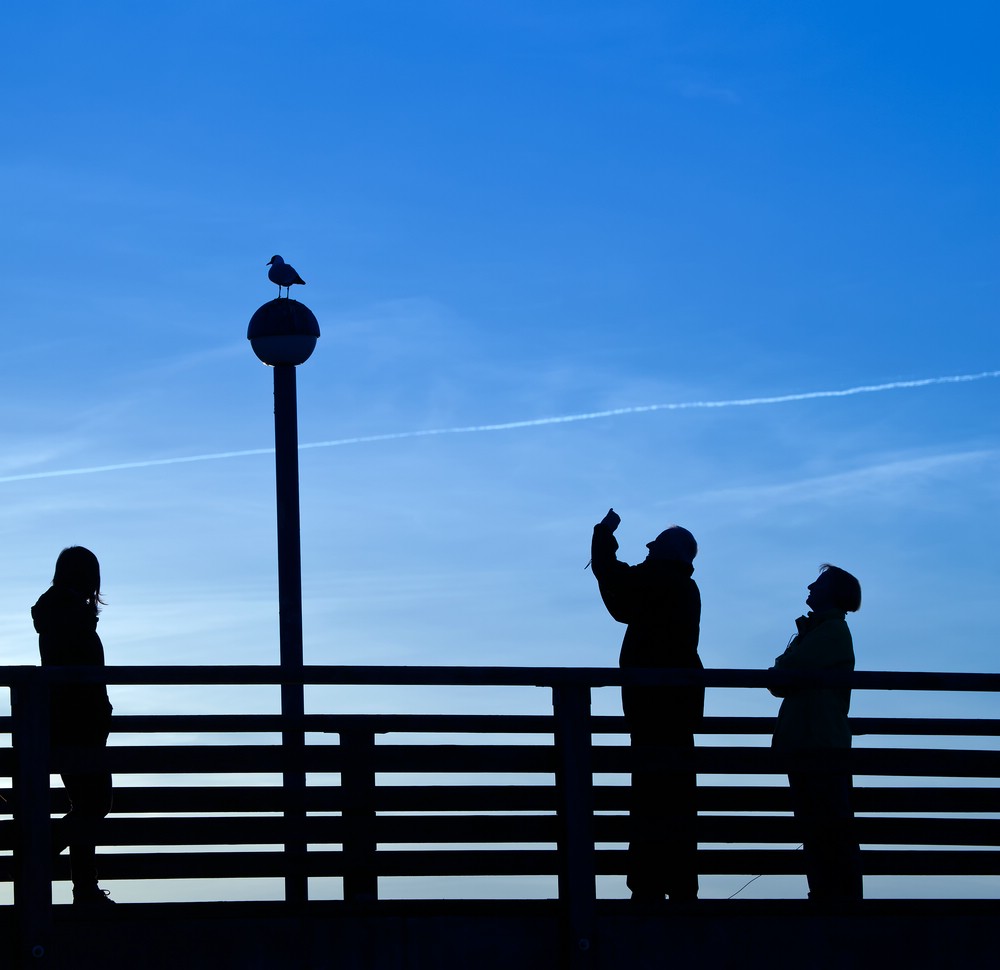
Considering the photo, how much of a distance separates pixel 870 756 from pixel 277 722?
9.76 ft

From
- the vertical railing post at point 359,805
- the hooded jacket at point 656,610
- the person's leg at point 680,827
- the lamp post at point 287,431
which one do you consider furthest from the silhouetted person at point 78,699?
the person's leg at point 680,827

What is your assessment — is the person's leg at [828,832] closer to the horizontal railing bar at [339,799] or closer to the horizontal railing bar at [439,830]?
the horizontal railing bar at [439,830]

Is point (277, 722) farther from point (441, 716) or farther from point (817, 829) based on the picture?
point (817, 829)

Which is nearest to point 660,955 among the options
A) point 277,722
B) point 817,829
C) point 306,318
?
point 817,829

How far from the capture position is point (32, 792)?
27.4ft

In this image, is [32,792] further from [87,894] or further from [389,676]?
[389,676]

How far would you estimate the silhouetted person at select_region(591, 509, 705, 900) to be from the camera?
902 centimetres

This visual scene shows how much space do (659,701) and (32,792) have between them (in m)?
3.03

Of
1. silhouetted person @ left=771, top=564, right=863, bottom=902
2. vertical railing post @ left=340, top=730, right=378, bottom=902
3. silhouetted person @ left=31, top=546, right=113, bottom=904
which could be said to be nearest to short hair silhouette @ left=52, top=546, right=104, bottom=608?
silhouetted person @ left=31, top=546, right=113, bottom=904

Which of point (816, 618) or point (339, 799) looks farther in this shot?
point (816, 618)

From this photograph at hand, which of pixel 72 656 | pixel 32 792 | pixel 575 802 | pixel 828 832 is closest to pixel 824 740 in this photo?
pixel 828 832

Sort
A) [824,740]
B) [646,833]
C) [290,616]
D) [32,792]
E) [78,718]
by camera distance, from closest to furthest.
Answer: [32,792], [78,718], [646,833], [824,740], [290,616]

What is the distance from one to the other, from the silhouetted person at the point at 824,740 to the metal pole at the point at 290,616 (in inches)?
95.3

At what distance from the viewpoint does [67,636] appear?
888 centimetres
